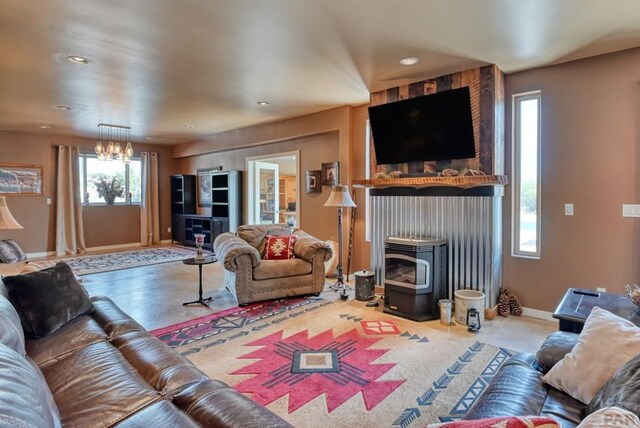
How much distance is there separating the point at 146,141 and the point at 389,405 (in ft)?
28.2

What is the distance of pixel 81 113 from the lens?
5.68 m

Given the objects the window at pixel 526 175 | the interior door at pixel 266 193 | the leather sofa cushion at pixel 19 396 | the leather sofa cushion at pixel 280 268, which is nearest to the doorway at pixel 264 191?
the interior door at pixel 266 193

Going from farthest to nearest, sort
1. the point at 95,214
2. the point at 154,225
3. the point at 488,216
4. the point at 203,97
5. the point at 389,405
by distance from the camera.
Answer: the point at 154,225 → the point at 95,214 → the point at 203,97 → the point at 488,216 → the point at 389,405

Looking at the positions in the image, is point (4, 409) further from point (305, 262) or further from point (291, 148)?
point (291, 148)

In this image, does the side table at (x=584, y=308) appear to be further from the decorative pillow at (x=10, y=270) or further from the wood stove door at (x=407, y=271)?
the decorative pillow at (x=10, y=270)

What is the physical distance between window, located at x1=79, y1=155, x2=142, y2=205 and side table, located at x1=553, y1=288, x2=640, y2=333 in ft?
29.3

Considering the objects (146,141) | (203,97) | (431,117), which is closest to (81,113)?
(203,97)

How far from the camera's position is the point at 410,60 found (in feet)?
11.5

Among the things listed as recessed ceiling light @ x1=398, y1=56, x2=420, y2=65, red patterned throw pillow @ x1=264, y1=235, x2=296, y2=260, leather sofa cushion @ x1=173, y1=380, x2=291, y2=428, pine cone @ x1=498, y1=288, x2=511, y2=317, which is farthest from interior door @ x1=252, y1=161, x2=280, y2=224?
leather sofa cushion @ x1=173, y1=380, x2=291, y2=428

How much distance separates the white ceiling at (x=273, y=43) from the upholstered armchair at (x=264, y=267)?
1.91 m

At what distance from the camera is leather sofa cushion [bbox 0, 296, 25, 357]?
63.4 inches

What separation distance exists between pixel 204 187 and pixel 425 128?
6410 millimetres

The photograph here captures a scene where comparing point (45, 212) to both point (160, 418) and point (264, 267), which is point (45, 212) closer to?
point (264, 267)

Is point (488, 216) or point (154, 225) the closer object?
point (488, 216)
